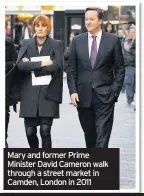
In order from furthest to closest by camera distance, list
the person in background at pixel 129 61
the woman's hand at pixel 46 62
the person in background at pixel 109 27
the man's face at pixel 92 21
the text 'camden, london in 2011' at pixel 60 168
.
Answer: the person in background at pixel 129 61, the person in background at pixel 109 27, the woman's hand at pixel 46 62, the man's face at pixel 92 21, the text 'camden, london in 2011' at pixel 60 168

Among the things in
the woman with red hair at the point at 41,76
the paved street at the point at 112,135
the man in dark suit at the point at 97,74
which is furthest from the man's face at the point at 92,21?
the paved street at the point at 112,135

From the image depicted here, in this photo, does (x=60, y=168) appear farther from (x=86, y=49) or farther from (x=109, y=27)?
(x=109, y=27)

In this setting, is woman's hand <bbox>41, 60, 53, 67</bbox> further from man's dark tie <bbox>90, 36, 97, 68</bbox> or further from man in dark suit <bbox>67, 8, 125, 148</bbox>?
man's dark tie <bbox>90, 36, 97, 68</bbox>

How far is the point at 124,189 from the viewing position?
6.62 m

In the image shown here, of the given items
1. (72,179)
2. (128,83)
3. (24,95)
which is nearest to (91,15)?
(24,95)

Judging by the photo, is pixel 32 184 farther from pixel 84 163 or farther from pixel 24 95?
pixel 24 95

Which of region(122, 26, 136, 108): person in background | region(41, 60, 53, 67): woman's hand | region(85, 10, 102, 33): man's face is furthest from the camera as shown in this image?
region(122, 26, 136, 108): person in background

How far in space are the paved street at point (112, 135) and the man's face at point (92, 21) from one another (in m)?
1.43

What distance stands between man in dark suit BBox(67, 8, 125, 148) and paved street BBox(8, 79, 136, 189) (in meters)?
0.60

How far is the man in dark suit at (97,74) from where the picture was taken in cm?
690

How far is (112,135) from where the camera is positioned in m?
10.3

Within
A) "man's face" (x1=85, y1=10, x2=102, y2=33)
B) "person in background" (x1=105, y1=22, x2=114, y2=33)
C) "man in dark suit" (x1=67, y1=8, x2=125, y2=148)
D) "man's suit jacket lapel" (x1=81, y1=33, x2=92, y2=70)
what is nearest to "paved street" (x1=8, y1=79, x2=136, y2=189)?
"man in dark suit" (x1=67, y1=8, x2=125, y2=148)

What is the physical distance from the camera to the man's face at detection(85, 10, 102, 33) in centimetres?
683

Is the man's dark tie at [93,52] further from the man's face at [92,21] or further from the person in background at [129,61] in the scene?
the person in background at [129,61]
